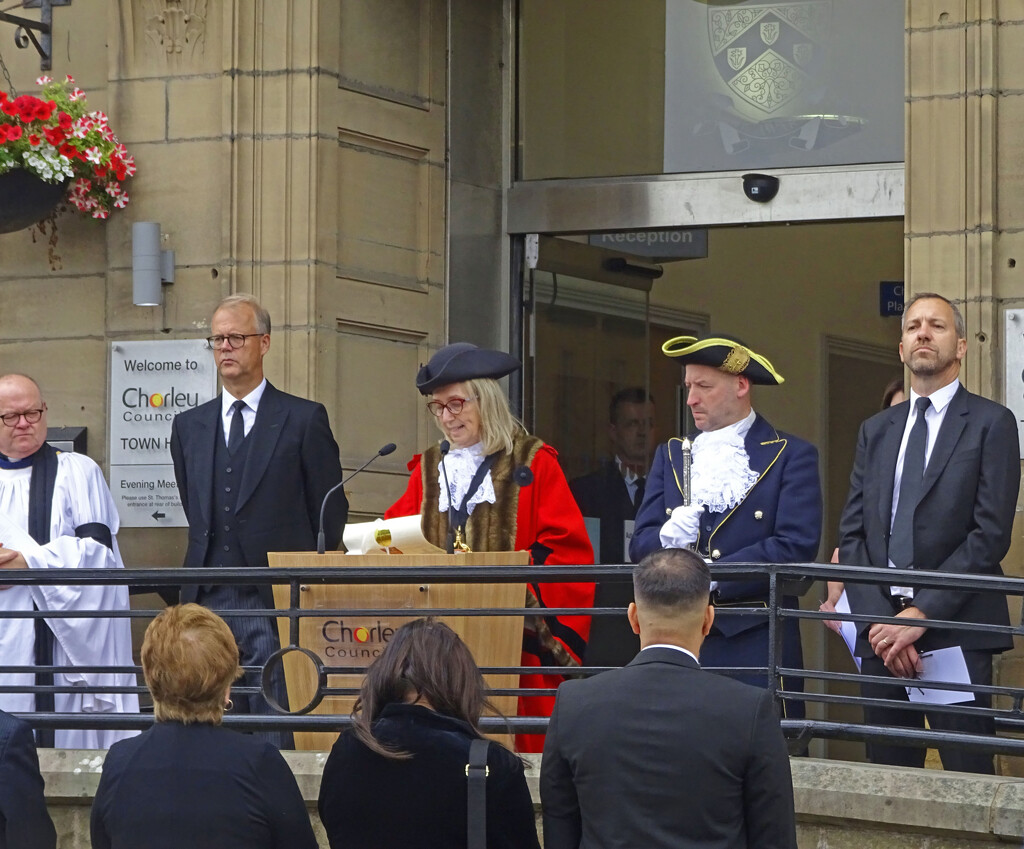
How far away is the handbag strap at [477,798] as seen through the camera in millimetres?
4328

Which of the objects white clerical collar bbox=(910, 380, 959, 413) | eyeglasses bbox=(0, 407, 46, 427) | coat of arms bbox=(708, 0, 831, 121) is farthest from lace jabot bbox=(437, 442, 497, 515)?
coat of arms bbox=(708, 0, 831, 121)

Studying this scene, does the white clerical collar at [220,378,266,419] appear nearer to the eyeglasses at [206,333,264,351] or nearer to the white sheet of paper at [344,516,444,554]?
the eyeglasses at [206,333,264,351]

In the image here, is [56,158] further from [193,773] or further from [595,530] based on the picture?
[193,773]

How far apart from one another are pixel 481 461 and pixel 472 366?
0.37 metres

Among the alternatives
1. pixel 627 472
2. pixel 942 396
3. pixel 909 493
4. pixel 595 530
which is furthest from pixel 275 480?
pixel 627 472

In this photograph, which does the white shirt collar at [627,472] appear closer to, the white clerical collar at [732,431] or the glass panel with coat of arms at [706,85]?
the glass panel with coat of arms at [706,85]

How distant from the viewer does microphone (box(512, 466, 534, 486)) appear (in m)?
7.11

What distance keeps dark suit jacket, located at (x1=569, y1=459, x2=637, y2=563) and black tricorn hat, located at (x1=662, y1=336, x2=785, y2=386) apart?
3.37m

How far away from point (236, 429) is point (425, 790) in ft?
12.1

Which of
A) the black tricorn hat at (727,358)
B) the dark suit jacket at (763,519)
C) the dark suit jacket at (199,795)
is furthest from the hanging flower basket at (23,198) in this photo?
Answer: the dark suit jacket at (199,795)

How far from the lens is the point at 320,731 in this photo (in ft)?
21.8

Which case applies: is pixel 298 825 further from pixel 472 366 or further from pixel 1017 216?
pixel 1017 216

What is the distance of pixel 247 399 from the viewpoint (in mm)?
7887

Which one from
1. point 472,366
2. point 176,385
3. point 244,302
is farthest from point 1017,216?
point 176,385
